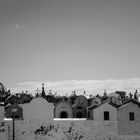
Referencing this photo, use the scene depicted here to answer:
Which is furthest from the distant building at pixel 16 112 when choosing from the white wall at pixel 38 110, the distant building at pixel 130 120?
the distant building at pixel 130 120

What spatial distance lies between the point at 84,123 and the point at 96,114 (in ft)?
10.6

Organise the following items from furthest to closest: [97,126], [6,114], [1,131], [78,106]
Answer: [78,106], [6,114], [97,126], [1,131]

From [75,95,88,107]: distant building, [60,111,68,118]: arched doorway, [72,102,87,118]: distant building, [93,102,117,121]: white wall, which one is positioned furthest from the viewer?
[75,95,88,107]: distant building

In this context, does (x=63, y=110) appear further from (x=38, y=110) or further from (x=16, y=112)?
(x=16, y=112)

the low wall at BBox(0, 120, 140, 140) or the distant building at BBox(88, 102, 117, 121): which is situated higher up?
the distant building at BBox(88, 102, 117, 121)

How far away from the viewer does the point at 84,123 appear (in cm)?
3816

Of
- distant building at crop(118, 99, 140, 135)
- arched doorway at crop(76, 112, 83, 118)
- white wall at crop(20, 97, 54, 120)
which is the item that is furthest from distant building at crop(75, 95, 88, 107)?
distant building at crop(118, 99, 140, 135)

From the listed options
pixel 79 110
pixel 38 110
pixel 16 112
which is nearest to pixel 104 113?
pixel 38 110

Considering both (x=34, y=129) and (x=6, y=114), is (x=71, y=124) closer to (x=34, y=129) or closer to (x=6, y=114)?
(x=34, y=129)

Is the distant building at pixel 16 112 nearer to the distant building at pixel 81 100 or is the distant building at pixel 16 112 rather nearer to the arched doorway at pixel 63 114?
the arched doorway at pixel 63 114

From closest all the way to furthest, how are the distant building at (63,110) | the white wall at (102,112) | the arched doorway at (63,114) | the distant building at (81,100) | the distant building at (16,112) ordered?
1. the white wall at (102,112)
2. the distant building at (16,112)
3. the distant building at (63,110)
4. the arched doorway at (63,114)
5. the distant building at (81,100)

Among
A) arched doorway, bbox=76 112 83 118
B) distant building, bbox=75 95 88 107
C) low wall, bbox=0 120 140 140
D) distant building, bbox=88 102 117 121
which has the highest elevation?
distant building, bbox=75 95 88 107

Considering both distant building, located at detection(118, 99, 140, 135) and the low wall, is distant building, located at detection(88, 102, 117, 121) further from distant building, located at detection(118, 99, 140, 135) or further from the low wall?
distant building, located at detection(118, 99, 140, 135)

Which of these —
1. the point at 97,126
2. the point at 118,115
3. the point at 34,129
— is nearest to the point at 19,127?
the point at 34,129
